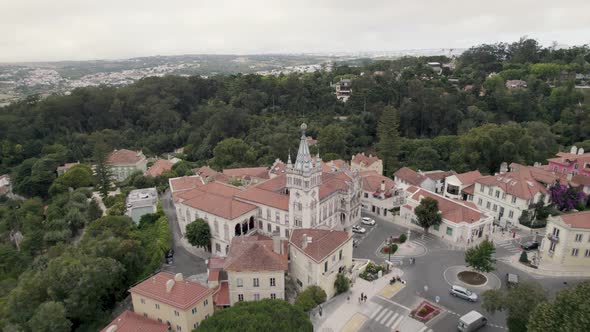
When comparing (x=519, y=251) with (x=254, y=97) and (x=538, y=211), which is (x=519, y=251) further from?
(x=254, y=97)

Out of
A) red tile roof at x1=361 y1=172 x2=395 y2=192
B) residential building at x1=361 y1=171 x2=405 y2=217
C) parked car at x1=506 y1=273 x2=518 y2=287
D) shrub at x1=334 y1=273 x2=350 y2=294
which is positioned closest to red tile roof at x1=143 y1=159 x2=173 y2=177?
red tile roof at x1=361 y1=172 x2=395 y2=192

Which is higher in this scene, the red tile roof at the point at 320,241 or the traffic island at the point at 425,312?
the red tile roof at the point at 320,241

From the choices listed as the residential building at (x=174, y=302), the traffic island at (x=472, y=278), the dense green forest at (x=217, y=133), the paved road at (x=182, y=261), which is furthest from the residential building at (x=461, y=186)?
the residential building at (x=174, y=302)

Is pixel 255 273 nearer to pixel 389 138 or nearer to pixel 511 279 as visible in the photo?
pixel 511 279

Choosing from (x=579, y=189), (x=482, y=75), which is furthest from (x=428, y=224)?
(x=482, y=75)

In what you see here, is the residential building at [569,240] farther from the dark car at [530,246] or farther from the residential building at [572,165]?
the residential building at [572,165]
